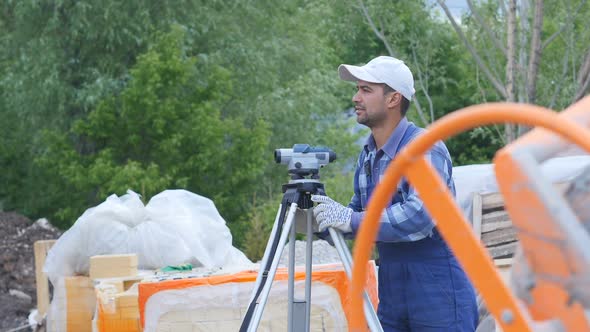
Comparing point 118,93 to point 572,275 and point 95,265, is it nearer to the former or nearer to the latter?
point 95,265

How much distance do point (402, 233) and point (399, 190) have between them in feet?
0.77

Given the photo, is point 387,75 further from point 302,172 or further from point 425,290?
point 425,290

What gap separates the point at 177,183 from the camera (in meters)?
13.7

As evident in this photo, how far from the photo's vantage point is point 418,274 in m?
3.83

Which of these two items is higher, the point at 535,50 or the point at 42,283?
the point at 535,50

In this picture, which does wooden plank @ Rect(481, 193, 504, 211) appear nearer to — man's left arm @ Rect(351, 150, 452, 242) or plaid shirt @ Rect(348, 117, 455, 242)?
plaid shirt @ Rect(348, 117, 455, 242)

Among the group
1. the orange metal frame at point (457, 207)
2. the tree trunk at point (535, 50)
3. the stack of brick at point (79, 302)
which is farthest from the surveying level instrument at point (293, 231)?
the tree trunk at point (535, 50)

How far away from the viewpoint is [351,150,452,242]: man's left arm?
12.1 ft

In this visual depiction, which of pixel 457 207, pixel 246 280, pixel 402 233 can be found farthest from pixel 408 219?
pixel 457 207

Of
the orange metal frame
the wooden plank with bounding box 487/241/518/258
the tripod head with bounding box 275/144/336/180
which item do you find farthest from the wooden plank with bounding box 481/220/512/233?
the orange metal frame

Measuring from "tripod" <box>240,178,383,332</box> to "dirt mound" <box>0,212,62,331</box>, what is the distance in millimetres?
6788

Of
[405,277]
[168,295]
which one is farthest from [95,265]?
[405,277]

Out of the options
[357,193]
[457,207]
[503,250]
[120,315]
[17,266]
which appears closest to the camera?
[457,207]

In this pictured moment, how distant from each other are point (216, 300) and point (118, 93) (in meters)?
11.2
